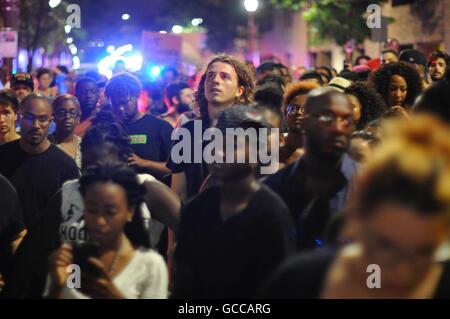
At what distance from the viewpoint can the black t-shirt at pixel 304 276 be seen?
355cm

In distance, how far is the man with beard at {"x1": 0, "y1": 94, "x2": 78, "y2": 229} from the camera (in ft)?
25.9

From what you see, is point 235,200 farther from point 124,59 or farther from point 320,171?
point 124,59

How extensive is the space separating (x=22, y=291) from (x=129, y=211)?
93 centimetres

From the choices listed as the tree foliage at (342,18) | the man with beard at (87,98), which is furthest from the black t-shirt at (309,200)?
the tree foliage at (342,18)

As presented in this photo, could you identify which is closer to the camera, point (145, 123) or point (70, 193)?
point (70, 193)

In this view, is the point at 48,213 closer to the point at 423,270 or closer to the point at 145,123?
the point at 423,270

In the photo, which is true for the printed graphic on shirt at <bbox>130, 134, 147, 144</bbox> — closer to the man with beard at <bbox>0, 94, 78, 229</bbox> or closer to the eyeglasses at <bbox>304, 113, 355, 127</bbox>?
the man with beard at <bbox>0, 94, 78, 229</bbox>

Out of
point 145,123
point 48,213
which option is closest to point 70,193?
point 48,213

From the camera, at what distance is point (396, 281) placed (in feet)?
11.1

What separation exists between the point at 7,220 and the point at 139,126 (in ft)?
9.88

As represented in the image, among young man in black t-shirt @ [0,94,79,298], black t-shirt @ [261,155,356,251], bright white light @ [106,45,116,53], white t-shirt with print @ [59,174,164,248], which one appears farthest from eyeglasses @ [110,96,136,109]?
bright white light @ [106,45,116,53]

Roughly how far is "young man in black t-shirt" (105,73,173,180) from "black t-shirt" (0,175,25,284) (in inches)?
95.0

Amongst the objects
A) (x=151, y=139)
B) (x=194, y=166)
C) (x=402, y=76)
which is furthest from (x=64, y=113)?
(x=402, y=76)
